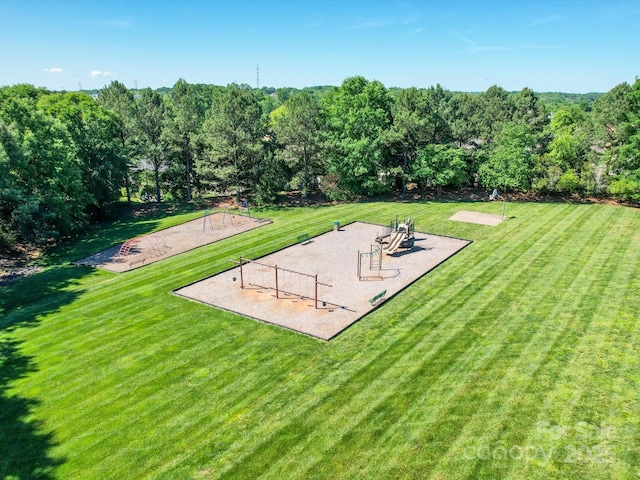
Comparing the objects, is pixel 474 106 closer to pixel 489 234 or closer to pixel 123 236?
pixel 489 234

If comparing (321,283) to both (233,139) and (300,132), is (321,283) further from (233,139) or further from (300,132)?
(233,139)

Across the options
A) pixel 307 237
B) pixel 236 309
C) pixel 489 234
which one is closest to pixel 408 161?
pixel 489 234

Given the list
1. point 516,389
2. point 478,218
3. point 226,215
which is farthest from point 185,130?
point 516,389

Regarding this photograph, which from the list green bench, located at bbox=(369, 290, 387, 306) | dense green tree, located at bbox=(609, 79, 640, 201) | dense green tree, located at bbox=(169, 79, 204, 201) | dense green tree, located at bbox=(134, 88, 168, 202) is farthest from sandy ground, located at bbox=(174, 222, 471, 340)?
dense green tree, located at bbox=(134, 88, 168, 202)

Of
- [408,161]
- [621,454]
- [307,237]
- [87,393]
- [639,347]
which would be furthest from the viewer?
[408,161]

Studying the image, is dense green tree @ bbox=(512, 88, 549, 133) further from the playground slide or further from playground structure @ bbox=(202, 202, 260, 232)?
playground structure @ bbox=(202, 202, 260, 232)

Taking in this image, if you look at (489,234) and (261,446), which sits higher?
(489,234)
